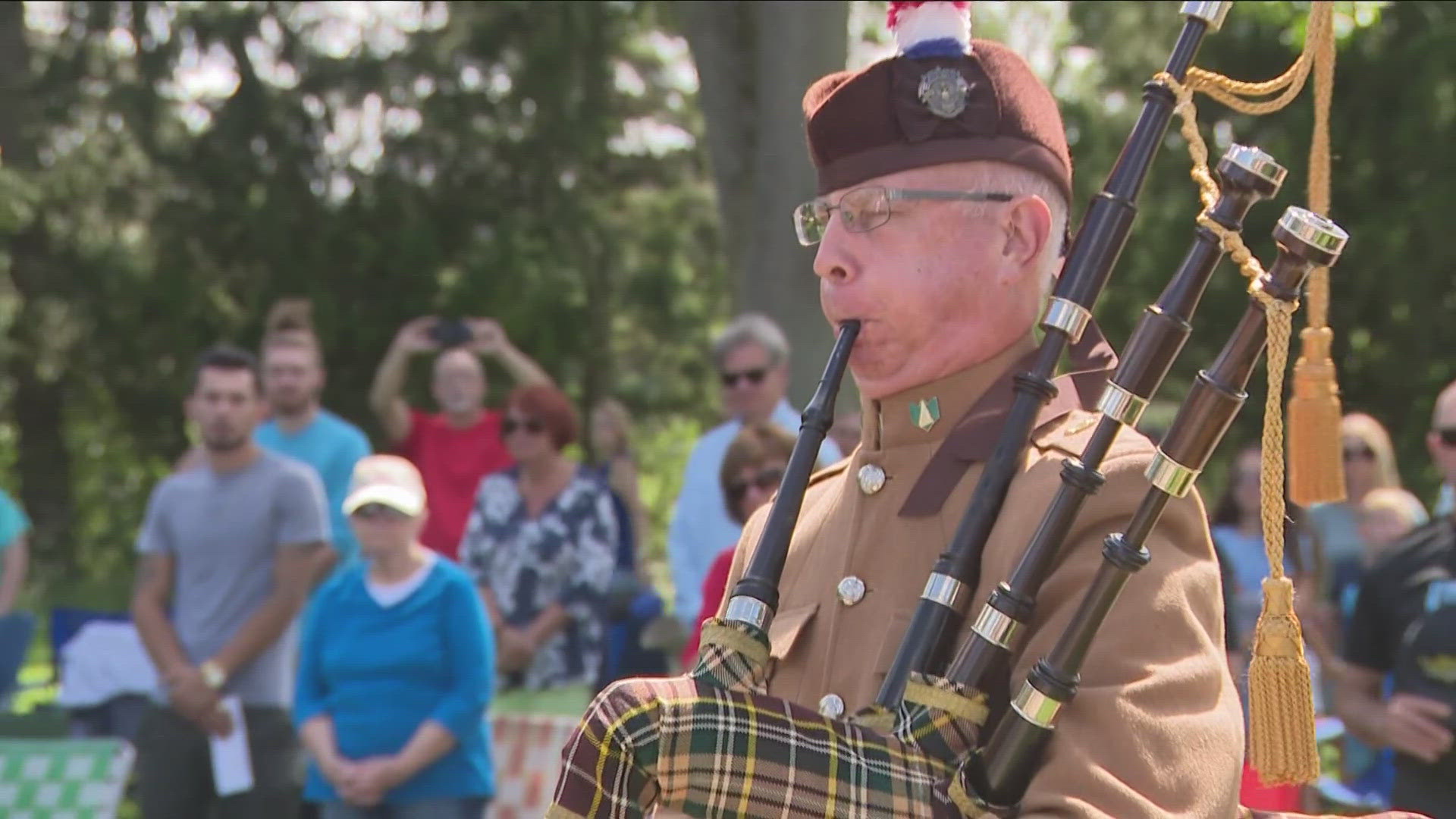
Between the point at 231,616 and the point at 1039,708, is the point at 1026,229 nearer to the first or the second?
the point at 1039,708

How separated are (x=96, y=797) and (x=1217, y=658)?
493 cm

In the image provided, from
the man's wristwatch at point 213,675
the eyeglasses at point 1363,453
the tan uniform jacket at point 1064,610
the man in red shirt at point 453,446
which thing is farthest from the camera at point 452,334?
the tan uniform jacket at point 1064,610

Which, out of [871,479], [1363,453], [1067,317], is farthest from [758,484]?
[1067,317]

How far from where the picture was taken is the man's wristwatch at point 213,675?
5.93 metres

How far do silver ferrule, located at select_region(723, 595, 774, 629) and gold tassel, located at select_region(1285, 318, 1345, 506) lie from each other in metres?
1.05

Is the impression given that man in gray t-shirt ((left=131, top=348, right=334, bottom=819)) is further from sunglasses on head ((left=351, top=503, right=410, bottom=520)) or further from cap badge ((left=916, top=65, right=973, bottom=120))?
cap badge ((left=916, top=65, right=973, bottom=120))

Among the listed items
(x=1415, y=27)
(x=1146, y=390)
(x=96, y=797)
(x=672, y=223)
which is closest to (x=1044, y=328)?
(x=1146, y=390)

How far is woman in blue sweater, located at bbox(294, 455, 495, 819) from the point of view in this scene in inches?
211

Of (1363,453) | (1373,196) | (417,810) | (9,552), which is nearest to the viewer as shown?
(417,810)

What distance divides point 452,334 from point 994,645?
6200 mm

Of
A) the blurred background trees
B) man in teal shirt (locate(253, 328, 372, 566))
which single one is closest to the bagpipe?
man in teal shirt (locate(253, 328, 372, 566))

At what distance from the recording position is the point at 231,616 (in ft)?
19.9

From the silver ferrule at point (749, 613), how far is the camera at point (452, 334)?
5.84 meters

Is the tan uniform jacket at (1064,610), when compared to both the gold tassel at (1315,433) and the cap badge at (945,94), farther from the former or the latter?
the gold tassel at (1315,433)
